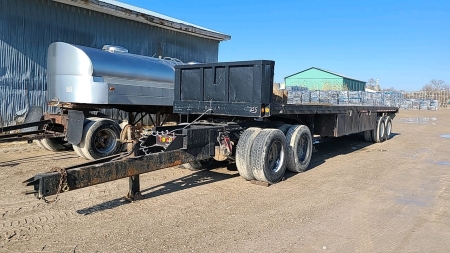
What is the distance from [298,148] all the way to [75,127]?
5.17 meters

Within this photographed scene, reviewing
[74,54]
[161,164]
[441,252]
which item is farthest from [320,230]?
[74,54]

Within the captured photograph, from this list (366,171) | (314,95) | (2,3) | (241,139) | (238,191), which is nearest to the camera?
(238,191)

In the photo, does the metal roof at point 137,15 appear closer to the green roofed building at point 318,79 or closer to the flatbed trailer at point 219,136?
the flatbed trailer at point 219,136

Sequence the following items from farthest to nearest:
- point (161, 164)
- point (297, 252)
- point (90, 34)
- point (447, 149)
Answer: point (90, 34) → point (447, 149) → point (161, 164) → point (297, 252)

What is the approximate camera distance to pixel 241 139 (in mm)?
6824

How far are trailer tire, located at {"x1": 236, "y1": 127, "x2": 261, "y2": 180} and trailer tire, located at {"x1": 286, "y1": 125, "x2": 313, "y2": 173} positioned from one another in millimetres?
1140

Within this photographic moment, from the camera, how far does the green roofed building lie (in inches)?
2398

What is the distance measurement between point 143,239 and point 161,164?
4.74ft

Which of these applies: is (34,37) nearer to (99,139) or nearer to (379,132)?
(99,139)

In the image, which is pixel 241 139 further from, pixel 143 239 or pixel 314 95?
pixel 314 95

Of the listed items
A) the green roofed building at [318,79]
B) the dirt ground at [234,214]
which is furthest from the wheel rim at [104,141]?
the green roofed building at [318,79]

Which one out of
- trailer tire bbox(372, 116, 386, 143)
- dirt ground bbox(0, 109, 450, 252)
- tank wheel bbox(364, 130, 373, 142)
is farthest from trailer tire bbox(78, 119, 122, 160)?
trailer tire bbox(372, 116, 386, 143)

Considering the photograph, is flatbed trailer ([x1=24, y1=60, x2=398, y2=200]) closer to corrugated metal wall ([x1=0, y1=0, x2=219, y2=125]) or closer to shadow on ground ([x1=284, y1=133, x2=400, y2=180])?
shadow on ground ([x1=284, y1=133, x2=400, y2=180])

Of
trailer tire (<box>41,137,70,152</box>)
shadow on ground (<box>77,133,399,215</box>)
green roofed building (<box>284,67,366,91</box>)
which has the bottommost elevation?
shadow on ground (<box>77,133,399,215</box>)
